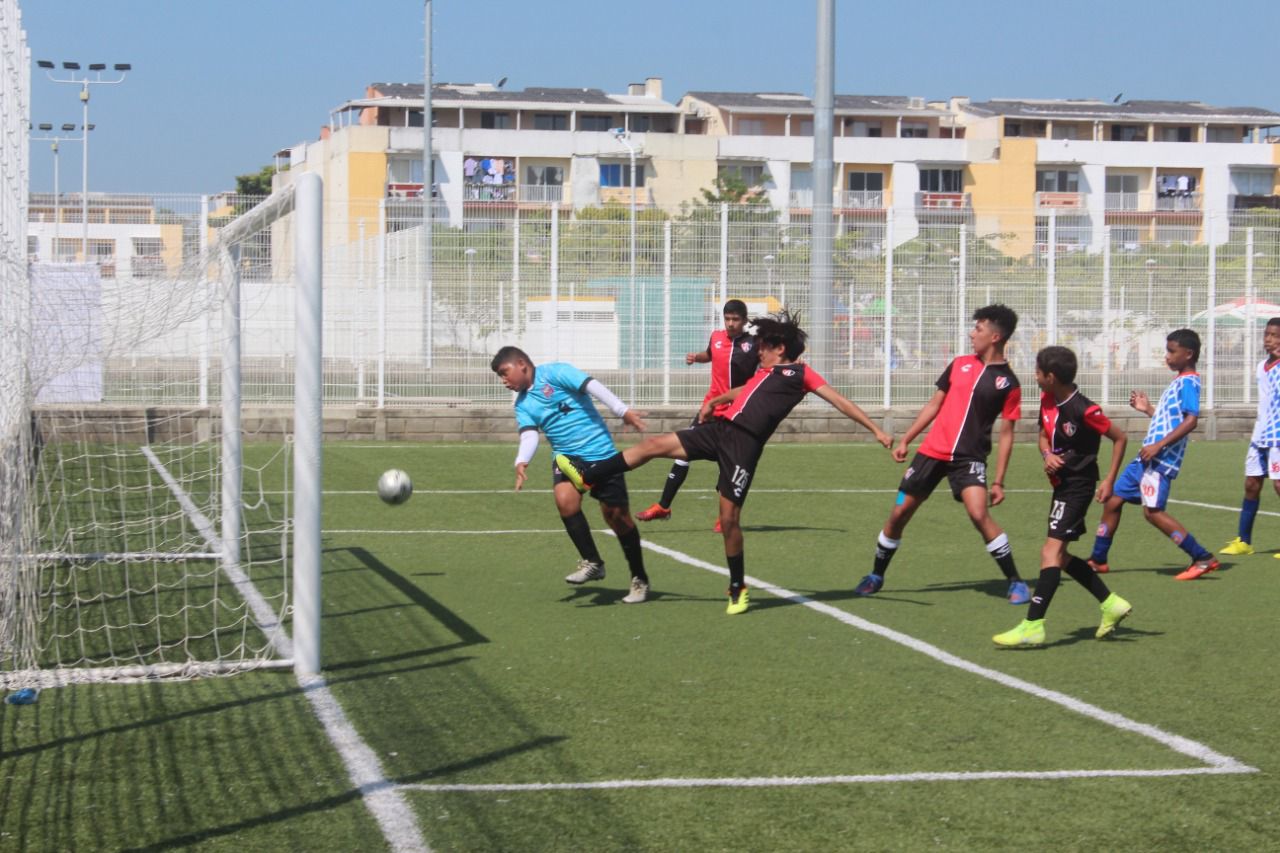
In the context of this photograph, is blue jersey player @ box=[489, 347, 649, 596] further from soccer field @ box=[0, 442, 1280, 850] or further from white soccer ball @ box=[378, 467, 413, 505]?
white soccer ball @ box=[378, 467, 413, 505]

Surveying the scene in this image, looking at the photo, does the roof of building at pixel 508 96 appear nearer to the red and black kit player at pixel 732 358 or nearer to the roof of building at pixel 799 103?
the roof of building at pixel 799 103

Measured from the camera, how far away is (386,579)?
10.4 meters

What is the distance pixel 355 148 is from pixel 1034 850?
67005 millimetres

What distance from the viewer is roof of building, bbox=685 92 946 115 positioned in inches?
3216

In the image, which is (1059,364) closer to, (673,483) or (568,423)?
(568,423)

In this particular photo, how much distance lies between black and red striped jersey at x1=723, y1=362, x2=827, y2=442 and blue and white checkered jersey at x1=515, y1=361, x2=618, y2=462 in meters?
0.93

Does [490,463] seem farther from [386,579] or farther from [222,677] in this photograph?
[222,677]

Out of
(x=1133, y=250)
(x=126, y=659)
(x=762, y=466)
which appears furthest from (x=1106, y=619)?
(x=1133, y=250)

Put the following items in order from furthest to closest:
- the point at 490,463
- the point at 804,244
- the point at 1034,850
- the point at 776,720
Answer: the point at 804,244 < the point at 490,463 < the point at 776,720 < the point at 1034,850

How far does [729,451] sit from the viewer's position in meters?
8.99

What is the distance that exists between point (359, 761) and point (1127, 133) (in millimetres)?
86873

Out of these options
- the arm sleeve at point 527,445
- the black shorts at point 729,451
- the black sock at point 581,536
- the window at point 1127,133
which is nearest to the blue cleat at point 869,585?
the black shorts at point 729,451

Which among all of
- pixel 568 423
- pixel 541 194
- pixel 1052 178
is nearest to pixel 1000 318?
pixel 568 423

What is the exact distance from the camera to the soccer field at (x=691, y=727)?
16.1 feet
